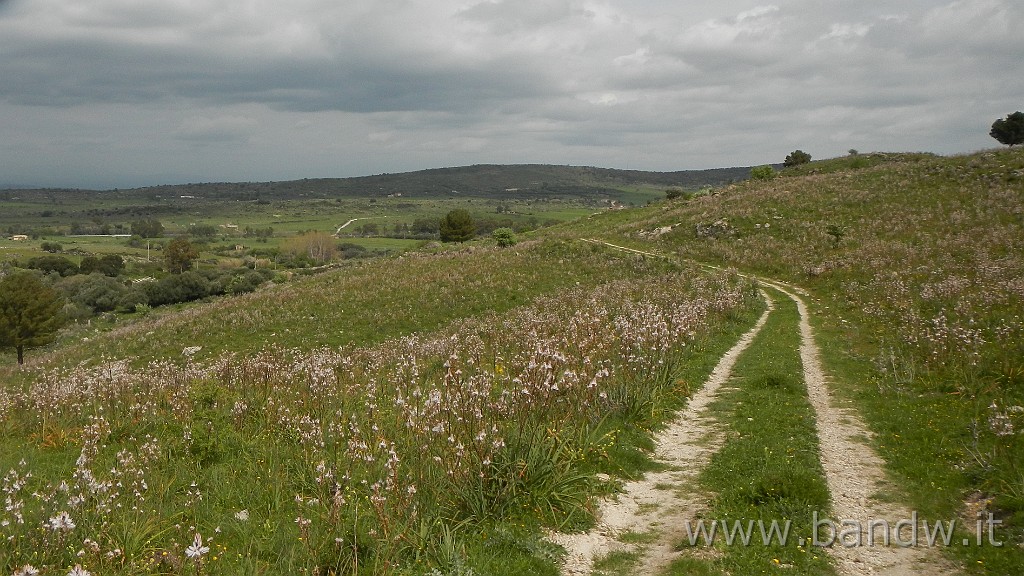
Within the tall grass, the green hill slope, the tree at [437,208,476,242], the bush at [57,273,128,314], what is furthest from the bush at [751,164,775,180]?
the bush at [57,273,128,314]

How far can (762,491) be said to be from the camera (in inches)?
291

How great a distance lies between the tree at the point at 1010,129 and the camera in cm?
6731

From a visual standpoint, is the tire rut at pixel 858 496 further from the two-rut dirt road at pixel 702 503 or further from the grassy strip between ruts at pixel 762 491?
the grassy strip between ruts at pixel 762 491

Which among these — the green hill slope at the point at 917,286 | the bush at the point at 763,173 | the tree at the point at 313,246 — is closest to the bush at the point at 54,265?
the tree at the point at 313,246

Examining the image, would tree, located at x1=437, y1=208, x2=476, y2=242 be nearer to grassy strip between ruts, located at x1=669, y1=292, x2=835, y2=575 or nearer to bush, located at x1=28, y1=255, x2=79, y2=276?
grassy strip between ruts, located at x1=669, y1=292, x2=835, y2=575

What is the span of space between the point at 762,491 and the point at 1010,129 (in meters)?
85.0

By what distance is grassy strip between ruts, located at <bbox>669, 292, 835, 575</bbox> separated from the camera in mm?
6020

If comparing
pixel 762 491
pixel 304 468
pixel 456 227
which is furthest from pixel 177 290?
pixel 762 491

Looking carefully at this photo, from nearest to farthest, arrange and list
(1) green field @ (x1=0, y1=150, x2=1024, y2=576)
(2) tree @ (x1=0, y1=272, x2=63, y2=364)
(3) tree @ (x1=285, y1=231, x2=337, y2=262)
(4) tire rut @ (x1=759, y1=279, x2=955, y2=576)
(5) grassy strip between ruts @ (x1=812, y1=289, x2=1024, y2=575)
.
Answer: (1) green field @ (x1=0, y1=150, x2=1024, y2=576) → (4) tire rut @ (x1=759, y1=279, x2=955, y2=576) → (5) grassy strip between ruts @ (x1=812, y1=289, x2=1024, y2=575) → (2) tree @ (x1=0, y1=272, x2=63, y2=364) → (3) tree @ (x1=285, y1=231, x2=337, y2=262)

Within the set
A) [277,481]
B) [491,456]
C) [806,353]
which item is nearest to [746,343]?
[806,353]

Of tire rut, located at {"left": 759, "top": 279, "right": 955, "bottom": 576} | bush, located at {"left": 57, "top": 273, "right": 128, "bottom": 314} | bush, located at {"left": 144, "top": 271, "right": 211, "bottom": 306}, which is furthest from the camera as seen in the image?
bush, located at {"left": 57, "top": 273, "right": 128, "bottom": 314}

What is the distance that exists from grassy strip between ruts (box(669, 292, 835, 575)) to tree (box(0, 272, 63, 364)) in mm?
46351

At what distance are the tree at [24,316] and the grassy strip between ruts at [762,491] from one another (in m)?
46.4

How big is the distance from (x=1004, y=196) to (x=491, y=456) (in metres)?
→ 45.5
